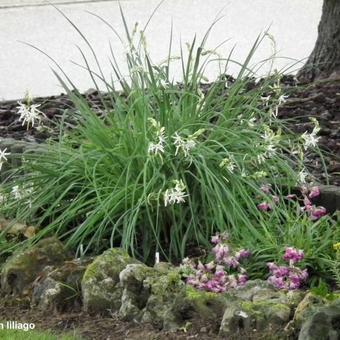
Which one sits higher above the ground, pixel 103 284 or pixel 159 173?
pixel 159 173

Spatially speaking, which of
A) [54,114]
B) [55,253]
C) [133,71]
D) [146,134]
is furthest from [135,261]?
[54,114]

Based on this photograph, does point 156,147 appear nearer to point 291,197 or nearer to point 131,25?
point 291,197

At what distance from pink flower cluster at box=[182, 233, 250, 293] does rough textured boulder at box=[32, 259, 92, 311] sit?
0.47 meters

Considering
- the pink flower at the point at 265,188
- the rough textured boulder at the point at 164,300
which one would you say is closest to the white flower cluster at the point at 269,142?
the pink flower at the point at 265,188

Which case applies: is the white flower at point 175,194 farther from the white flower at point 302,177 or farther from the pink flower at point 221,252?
the white flower at point 302,177

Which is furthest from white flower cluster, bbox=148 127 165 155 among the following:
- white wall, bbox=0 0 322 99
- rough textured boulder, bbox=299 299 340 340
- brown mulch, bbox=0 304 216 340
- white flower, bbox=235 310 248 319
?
white wall, bbox=0 0 322 99

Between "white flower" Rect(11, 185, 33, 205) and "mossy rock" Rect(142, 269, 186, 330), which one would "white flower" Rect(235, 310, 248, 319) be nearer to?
"mossy rock" Rect(142, 269, 186, 330)

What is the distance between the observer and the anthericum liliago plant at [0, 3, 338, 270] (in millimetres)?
5289

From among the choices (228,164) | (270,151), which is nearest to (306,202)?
(270,151)

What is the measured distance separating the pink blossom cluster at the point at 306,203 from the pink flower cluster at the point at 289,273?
0.44 meters

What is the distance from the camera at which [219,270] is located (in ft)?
15.8

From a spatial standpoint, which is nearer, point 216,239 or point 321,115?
point 216,239

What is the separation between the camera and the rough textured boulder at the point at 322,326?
3.98 m

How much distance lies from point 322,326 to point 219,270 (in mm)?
905
